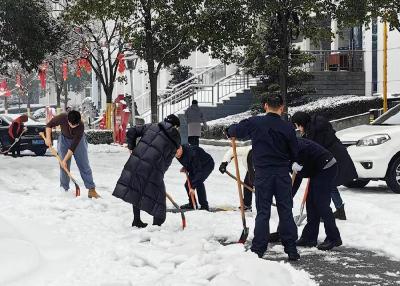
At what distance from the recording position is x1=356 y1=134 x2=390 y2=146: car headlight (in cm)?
1292

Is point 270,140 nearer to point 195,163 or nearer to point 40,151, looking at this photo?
Result: point 195,163

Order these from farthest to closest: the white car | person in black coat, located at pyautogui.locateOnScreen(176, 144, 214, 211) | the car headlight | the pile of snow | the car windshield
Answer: the pile of snow
the car windshield
the car headlight
the white car
person in black coat, located at pyautogui.locateOnScreen(176, 144, 214, 211)

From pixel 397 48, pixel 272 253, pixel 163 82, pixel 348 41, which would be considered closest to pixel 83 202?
pixel 272 253

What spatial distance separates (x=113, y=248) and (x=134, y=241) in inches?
27.9

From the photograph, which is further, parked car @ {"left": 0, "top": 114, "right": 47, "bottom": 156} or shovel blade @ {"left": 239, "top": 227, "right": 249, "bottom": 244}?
parked car @ {"left": 0, "top": 114, "right": 47, "bottom": 156}

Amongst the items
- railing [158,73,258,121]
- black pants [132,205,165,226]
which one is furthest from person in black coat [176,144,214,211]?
railing [158,73,258,121]

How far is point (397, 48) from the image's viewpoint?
32.0 metres

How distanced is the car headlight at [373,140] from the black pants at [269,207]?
5.99 m

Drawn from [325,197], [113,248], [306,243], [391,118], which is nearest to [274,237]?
[306,243]

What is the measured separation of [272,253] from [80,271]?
2249 millimetres

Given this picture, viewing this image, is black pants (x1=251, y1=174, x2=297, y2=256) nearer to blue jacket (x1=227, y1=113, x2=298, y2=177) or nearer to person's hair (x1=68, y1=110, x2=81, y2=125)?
blue jacket (x1=227, y1=113, x2=298, y2=177)

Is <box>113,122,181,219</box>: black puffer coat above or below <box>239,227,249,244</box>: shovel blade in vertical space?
above

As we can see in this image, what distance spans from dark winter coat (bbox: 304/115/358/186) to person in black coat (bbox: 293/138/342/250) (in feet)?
2.19

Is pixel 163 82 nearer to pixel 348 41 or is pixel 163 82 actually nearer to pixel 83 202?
pixel 348 41
